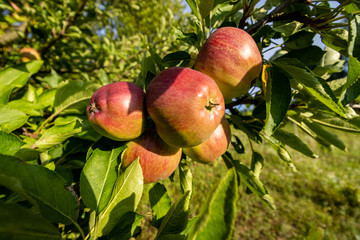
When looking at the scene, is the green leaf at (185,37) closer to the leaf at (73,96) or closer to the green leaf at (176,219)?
the leaf at (73,96)

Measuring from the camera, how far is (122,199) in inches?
22.3

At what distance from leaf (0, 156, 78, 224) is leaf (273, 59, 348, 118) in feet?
2.31

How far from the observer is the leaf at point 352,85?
534mm

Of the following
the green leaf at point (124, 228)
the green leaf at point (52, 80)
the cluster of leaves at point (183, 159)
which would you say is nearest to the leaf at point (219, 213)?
the cluster of leaves at point (183, 159)

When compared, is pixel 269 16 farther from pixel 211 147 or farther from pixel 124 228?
pixel 124 228

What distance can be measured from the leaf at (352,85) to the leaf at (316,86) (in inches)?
1.0

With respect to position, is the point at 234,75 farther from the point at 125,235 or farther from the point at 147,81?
the point at 125,235

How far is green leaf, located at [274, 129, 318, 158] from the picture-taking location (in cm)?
86

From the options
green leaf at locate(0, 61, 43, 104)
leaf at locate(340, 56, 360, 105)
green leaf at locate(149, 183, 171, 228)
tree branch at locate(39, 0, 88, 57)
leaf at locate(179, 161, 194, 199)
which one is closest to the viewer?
leaf at locate(340, 56, 360, 105)

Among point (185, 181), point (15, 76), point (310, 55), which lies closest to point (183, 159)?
point (185, 181)

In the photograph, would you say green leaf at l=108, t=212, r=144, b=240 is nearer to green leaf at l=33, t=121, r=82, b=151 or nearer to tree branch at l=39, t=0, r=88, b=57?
green leaf at l=33, t=121, r=82, b=151

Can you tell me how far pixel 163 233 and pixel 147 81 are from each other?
514 mm

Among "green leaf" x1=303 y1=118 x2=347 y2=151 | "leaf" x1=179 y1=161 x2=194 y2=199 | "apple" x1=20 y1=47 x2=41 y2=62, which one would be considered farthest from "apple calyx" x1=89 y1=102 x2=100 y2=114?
"apple" x1=20 y1=47 x2=41 y2=62

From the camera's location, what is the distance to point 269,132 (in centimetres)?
58
